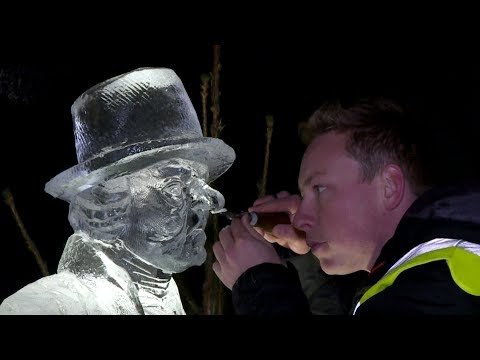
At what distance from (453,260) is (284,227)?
0.96m

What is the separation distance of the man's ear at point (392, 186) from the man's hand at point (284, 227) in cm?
41

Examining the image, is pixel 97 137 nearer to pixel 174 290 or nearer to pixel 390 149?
pixel 174 290

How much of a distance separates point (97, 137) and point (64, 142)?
1.54m

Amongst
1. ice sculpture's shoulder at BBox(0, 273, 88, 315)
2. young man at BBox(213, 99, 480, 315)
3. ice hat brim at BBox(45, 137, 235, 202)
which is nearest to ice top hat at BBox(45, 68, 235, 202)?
ice hat brim at BBox(45, 137, 235, 202)

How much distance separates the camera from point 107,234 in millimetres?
2227

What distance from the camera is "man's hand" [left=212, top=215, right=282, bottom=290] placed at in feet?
8.04

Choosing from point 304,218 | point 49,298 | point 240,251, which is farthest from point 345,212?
point 49,298

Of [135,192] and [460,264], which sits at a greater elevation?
[135,192]

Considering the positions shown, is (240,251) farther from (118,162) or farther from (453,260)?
(453,260)

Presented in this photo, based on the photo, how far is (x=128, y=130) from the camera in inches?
86.9

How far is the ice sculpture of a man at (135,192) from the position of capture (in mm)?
2172

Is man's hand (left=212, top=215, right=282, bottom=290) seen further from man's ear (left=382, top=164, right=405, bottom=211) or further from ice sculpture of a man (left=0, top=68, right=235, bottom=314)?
man's ear (left=382, top=164, right=405, bottom=211)

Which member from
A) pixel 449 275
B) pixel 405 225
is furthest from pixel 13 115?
pixel 449 275

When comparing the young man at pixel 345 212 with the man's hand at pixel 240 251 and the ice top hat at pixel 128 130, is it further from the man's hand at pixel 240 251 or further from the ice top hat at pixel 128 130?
the ice top hat at pixel 128 130
